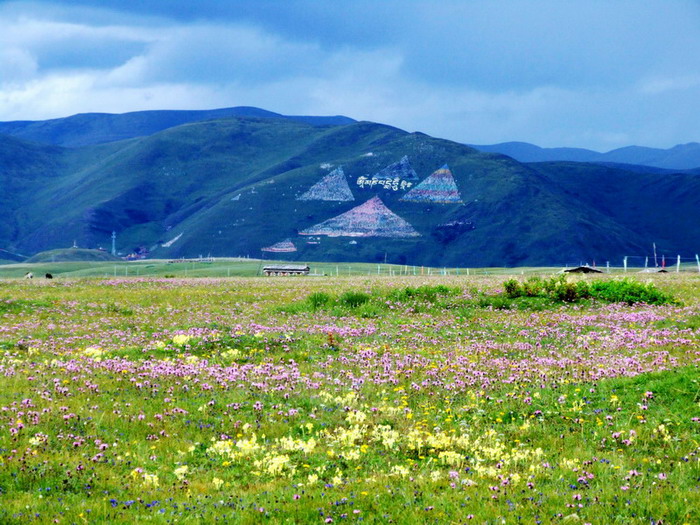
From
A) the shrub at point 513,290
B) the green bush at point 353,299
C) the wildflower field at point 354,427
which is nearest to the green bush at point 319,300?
the green bush at point 353,299

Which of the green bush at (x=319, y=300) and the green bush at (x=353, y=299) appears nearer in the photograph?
the green bush at (x=319, y=300)

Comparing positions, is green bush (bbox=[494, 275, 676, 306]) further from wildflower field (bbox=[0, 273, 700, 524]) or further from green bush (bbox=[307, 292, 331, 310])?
green bush (bbox=[307, 292, 331, 310])

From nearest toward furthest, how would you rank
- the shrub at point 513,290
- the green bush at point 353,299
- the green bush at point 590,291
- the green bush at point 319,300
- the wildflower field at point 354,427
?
the wildflower field at point 354,427 → the green bush at point 590,291 → the green bush at point 319,300 → the green bush at point 353,299 → the shrub at point 513,290

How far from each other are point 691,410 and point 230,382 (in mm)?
8839

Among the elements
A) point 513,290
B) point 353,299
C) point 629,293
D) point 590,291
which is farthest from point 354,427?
point 590,291

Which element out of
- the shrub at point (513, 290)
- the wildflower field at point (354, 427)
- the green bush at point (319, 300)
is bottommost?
the wildflower field at point (354, 427)

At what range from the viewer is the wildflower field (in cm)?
803

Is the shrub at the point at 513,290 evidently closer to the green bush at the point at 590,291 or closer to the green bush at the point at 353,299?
the green bush at the point at 590,291

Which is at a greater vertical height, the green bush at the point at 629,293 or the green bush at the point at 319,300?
the green bush at the point at 629,293

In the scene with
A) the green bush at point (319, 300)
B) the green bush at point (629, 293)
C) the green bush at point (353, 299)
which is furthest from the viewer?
the green bush at point (353, 299)

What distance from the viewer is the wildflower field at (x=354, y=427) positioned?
803cm

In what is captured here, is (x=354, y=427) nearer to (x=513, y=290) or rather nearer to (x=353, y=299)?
(x=353, y=299)

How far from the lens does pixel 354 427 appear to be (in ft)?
36.4

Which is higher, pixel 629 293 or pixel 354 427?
pixel 629 293
